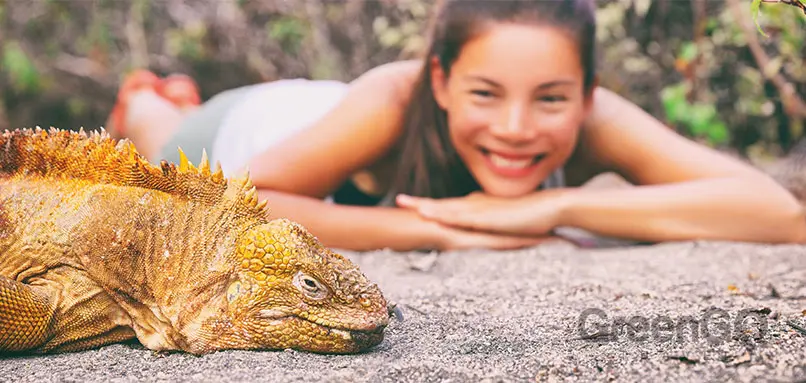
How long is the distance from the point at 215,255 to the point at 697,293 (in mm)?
1734

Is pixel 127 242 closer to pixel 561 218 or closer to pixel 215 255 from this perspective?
pixel 215 255

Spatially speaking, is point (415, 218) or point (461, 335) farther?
point (415, 218)

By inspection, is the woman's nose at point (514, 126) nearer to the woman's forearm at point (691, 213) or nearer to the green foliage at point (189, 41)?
the woman's forearm at point (691, 213)

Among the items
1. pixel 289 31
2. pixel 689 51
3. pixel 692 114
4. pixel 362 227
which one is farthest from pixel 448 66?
pixel 289 31

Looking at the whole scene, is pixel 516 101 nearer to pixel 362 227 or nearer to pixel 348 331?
pixel 362 227

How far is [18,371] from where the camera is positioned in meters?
1.95

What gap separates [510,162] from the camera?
12.5ft

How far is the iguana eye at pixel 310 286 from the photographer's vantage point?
2.00 metres

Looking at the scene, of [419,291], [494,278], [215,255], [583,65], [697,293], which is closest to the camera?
[215,255]

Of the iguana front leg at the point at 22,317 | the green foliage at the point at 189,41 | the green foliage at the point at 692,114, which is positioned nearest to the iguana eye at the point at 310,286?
the iguana front leg at the point at 22,317

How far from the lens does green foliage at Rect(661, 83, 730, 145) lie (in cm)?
687

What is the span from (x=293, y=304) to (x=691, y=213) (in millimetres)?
2608

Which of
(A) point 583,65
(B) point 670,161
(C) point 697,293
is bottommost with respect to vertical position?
(C) point 697,293

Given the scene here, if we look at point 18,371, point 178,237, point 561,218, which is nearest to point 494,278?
point 561,218
